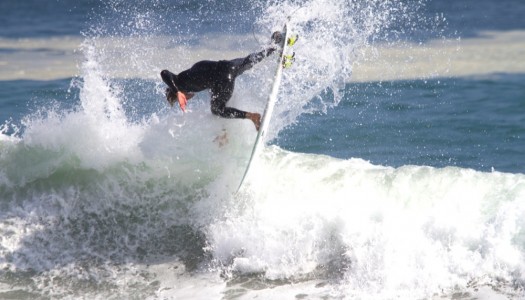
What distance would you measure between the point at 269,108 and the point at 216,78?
1.97 ft

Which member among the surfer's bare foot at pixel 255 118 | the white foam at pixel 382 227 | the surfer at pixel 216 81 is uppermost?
the surfer at pixel 216 81

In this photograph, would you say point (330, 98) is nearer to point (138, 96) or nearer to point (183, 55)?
point (183, 55)

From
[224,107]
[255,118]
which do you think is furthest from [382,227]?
[224,107]

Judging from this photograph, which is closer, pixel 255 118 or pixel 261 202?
pixel 255 118

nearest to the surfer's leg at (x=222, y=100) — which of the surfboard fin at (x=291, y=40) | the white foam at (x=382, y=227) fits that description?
the surfboard fin at (x=291, y=40)

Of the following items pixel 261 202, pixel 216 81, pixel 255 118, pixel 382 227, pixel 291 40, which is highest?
pixel 291 40

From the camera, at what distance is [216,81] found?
8.15 meters

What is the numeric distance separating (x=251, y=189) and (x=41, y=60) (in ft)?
39.0

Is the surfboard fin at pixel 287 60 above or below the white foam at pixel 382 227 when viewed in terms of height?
above

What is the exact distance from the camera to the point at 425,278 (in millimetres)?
7207

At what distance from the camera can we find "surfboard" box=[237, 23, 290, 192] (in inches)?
323

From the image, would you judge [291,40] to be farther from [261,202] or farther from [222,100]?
[261,202]

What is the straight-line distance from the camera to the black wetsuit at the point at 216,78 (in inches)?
320

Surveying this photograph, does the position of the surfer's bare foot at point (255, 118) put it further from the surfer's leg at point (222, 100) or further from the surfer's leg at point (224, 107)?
the surfer's leg at point (222, 100)
